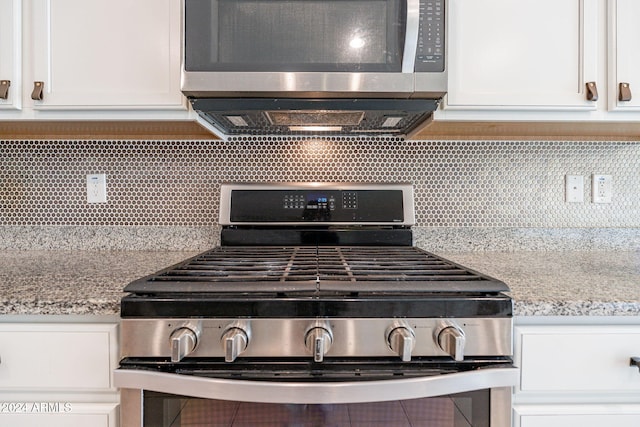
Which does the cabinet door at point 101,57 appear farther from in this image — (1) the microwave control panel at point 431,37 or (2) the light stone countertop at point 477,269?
(1) the microwave control panel at point 431,37

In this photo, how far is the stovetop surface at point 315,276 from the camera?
0.75 metres

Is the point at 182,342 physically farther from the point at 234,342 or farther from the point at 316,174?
the point at 316,174

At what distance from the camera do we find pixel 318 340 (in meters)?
0.69

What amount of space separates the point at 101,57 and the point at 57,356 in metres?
0.84

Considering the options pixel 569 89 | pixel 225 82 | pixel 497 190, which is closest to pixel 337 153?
pixel 225 82

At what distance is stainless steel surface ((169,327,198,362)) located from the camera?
68 cm

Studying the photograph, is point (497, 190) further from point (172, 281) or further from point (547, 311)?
point (172, 281)

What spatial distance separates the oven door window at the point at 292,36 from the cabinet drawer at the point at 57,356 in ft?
2.43

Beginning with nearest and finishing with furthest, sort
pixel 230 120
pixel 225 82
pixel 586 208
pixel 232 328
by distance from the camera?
pixel 232 328 < pixel 225 82 < pixel 230 120 < pixel 586 208

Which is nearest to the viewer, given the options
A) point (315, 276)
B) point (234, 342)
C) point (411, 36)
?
point (234, 342)

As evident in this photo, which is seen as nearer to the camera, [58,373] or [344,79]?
[58,373]

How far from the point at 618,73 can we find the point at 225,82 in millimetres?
1172

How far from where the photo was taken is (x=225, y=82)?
40.9 inches

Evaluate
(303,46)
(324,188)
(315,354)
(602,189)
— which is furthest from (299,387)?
(602,189)
